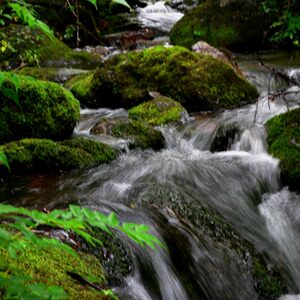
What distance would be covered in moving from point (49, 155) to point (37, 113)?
1.07 m

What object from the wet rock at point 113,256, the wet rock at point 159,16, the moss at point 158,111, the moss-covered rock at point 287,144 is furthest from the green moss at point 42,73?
the wet rock at point 159,16

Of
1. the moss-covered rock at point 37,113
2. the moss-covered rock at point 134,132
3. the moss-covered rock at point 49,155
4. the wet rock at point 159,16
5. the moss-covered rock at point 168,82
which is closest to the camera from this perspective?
the moss-covered rock at point 49,155

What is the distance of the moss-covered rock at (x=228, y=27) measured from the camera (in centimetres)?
1263

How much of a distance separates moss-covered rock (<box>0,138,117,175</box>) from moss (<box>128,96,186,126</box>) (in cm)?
187

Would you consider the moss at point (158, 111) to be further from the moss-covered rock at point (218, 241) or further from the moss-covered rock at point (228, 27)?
the moss-covered rock at point (228, 27)

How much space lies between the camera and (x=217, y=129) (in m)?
6.76

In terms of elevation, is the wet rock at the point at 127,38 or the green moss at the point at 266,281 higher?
the green moss at the point at 266,281

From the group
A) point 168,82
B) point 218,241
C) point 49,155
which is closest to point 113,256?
point 218,241

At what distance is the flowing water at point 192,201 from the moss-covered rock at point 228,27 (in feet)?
20.8

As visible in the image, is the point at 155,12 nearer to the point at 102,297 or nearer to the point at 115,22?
the point at 115,22

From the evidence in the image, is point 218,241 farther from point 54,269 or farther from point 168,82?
point 168,82

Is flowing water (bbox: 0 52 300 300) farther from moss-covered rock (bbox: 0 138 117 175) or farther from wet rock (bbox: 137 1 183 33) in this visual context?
wet rock (bbox: 137 1 183 33)

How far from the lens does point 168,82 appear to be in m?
8.31

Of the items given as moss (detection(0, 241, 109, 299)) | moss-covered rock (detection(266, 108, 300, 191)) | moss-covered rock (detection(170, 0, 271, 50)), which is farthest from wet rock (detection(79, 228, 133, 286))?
moss-covered rock (detection(170, 0, 271, 50))
